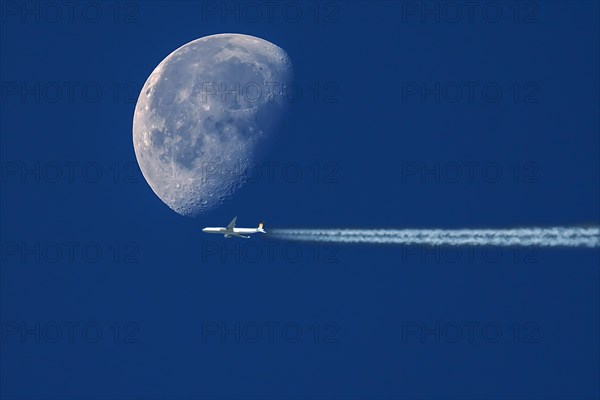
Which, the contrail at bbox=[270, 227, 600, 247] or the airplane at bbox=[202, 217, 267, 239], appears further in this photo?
the airplane at bbox=[202, 217, 267, 239]

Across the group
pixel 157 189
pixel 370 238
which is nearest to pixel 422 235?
pixel 370 238

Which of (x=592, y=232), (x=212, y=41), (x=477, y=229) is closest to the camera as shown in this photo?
(x=592, y=232)

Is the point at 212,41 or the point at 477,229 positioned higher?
the point at 212,41

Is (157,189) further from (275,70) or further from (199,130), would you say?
(275,70)

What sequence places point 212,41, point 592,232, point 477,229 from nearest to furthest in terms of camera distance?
point 592,232 < point 477,229 < point 212,41

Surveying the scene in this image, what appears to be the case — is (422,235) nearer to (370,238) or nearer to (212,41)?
(370,238)

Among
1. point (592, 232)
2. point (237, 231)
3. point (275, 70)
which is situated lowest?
point (592, 232)

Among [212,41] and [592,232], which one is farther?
[212,41]

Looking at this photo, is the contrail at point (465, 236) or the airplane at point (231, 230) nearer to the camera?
the contrail at point (465, 236)
